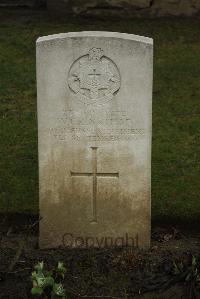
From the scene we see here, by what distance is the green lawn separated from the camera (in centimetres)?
642

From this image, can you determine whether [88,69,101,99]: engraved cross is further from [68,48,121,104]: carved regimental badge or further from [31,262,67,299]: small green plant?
[31,262,67,299]: small green plant

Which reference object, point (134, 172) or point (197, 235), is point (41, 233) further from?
point (197, 235)

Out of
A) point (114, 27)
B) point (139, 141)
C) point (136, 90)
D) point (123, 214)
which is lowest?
point (123, 214)

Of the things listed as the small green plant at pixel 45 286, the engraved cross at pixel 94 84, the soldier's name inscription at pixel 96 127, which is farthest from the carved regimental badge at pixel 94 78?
the small green plant at pixel 45 286

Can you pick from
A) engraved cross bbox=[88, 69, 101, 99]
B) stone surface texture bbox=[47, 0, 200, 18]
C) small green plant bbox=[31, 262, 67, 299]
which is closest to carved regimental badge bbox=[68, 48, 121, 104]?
engraved cross bbox=[88, 69, 101, 99]

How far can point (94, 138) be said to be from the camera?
541 cm

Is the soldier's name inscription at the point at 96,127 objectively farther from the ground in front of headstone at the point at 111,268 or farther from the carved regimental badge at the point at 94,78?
the ground in front of headstone at the point at 111,268

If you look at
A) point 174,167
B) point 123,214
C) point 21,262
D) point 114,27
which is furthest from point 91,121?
point 114,27

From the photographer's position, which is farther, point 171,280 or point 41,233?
point 41,233

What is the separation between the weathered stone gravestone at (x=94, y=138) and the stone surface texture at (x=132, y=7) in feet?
20.7

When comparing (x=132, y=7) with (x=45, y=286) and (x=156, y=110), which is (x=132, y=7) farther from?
(x=45, y=286)

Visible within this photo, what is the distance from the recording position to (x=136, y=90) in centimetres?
530

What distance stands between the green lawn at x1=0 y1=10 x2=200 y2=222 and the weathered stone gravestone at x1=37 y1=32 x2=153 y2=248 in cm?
60

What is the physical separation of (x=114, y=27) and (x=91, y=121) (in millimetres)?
5902
